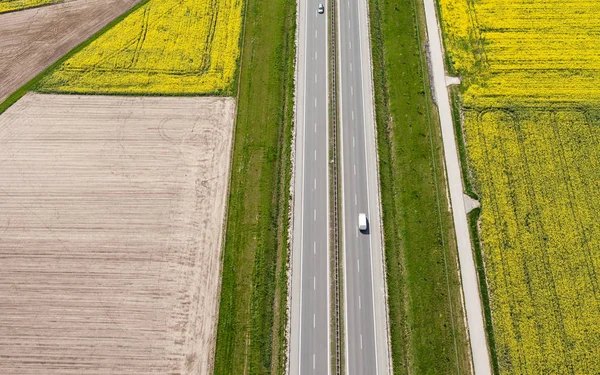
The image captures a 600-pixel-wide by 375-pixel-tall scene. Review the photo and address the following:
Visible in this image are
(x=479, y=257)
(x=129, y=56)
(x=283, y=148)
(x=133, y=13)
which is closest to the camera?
(x=479, y=257)

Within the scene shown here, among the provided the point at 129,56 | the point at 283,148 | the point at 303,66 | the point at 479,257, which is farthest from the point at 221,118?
the point at 479,257

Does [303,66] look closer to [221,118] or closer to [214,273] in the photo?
[221,118]

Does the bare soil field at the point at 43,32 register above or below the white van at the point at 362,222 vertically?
above

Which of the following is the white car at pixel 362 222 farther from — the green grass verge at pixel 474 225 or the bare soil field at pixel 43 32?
the bare soil field at pixel 43 32

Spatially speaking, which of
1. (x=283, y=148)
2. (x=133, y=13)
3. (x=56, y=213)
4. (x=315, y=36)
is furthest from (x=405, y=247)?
(x=133, y=13)

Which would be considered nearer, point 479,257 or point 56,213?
point 479,257

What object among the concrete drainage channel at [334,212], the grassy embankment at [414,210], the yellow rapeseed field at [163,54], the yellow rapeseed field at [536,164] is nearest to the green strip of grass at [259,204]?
the yellow rapeseed field at [163,54]

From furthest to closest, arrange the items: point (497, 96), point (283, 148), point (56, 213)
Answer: point (497, 96) → point (283, 148) → point (56, 213)

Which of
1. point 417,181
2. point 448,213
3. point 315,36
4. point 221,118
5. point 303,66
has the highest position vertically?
point 315,36

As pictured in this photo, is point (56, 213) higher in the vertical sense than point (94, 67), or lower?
lower
